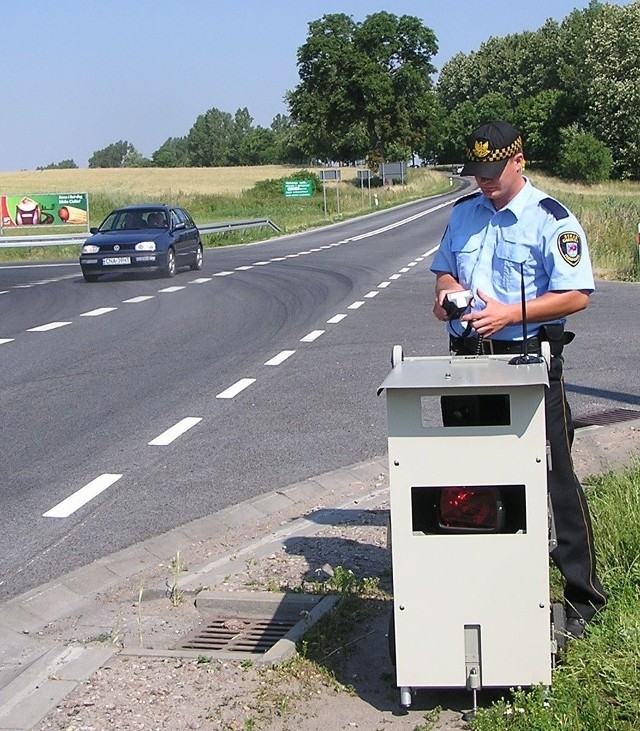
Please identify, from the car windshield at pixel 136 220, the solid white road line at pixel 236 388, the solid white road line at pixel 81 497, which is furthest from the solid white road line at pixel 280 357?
the car windshield at pixel 136 220

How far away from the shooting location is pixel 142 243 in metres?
26.8

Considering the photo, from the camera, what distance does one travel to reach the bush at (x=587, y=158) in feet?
342

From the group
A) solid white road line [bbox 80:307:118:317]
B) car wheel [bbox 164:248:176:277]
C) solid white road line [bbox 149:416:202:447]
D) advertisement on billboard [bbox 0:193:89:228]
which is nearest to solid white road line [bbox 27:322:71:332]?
solid white road line [bbox 80:307:118:317]

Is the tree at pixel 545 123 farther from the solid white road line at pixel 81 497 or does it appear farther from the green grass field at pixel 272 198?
the solid white road line at pixel 81 497

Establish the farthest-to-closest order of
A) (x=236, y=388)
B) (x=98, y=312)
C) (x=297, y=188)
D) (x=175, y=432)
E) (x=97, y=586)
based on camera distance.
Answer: (x=297, y=188)
(x=98, y=312)
(x=236, y=388)
(x=175, y=432)
(x=97, y=586)

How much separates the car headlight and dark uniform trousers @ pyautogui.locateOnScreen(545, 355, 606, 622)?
75.0 feet

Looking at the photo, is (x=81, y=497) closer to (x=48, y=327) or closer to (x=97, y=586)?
(x=97, y=586)

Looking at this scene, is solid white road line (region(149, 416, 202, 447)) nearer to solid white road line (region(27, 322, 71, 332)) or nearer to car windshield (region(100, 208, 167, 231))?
solid white road line (region(27, 322, 71, 332))

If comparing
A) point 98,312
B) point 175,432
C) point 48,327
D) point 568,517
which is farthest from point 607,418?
point 98,312

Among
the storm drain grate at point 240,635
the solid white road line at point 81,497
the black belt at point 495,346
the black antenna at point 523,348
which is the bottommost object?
the solid white road line at point 81,497

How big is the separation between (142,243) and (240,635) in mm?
22228

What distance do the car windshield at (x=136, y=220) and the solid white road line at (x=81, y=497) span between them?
2050 cm

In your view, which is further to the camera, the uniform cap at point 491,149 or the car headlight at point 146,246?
the car headlight at point 146,246

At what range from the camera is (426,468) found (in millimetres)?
3848
